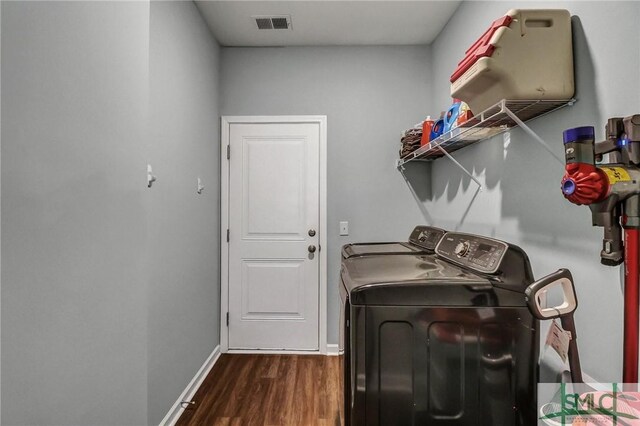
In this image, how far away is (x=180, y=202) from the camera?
211 cm

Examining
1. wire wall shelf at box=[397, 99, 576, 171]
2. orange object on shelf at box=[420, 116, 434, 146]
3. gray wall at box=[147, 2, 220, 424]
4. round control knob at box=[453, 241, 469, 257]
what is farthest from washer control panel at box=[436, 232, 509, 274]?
gray wall at box=[147, 2, 220, 424]

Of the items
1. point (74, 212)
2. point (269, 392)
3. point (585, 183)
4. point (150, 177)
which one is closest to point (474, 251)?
point (585, 183)

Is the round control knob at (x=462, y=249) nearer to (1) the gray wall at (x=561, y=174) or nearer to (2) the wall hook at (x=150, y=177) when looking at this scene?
(1) the gray wall at (x=561, y=174)

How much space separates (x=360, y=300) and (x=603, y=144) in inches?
32.8

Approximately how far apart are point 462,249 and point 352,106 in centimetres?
180

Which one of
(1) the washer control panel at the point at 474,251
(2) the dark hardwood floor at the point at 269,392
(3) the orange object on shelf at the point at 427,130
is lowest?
(2) the dark hardwood floor at the point at 269,392

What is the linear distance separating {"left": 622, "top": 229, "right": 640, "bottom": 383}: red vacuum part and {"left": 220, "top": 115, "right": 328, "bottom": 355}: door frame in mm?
2231

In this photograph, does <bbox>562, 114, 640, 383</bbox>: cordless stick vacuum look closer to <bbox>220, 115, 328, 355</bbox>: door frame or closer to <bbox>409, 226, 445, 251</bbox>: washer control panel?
<bbox>409, 226, 445, 251</bbox>: washer control panel

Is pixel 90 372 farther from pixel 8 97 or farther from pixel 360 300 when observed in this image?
pixel 360 300

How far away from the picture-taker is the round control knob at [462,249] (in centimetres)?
155

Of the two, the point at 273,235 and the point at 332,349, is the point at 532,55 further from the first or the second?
the point at 332,349

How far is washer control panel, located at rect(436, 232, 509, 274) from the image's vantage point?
4.25 feet

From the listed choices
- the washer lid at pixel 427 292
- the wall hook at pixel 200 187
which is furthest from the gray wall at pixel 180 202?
the washer lid at pixel 427 292

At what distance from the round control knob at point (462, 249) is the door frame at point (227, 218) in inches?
56.8
